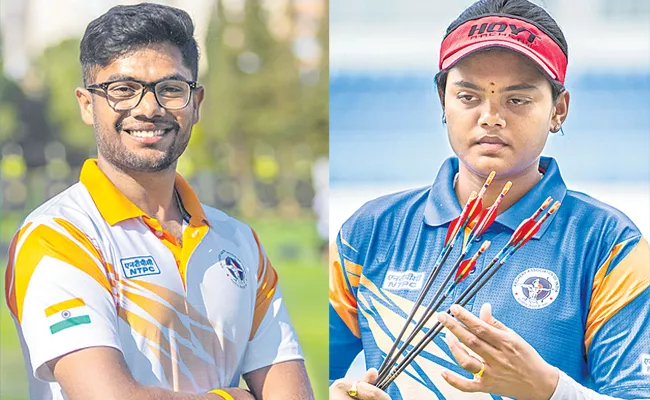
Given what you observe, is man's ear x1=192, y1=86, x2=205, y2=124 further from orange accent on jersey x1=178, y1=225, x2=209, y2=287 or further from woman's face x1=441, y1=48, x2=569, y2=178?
woman's face x1=441, y1=48, x2=569, y2=178

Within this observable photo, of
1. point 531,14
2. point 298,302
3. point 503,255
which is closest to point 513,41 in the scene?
point 531,14

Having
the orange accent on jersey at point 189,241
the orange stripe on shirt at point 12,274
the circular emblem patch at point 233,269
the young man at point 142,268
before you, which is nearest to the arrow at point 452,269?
the young man at point 142,268

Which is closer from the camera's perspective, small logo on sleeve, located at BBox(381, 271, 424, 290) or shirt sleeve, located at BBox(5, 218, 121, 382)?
shirt sleeve, located at BBox(5, 218, 121, 382)

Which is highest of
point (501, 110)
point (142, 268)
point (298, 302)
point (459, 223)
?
point (501, 110)

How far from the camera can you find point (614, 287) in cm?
242

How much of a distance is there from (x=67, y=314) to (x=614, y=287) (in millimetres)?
1302

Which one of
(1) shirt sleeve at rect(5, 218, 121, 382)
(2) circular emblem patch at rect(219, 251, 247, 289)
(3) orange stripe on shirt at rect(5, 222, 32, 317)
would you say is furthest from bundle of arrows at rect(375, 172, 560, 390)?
(3) orange stripe on shirt at rect(5, 222, 32, 317)

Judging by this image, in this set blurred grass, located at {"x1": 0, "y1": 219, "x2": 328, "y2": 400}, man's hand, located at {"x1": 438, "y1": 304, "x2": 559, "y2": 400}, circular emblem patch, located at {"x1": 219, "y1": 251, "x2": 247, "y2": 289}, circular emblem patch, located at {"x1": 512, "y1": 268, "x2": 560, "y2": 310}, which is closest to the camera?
man's hand, located at {"x1": 438, "y1": 304, "x2": 559, "y2": 400}

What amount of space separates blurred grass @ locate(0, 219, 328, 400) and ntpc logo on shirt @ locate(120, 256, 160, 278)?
7.93 ft

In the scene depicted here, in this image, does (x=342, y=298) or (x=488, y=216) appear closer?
(x=488, y=216)

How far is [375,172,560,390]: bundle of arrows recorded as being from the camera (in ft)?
8.18

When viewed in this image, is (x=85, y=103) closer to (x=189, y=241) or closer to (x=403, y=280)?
(x=189, y=241)

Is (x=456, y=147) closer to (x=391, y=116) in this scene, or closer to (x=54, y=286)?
(x=391, y=116)

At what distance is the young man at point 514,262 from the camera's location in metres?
2.41
